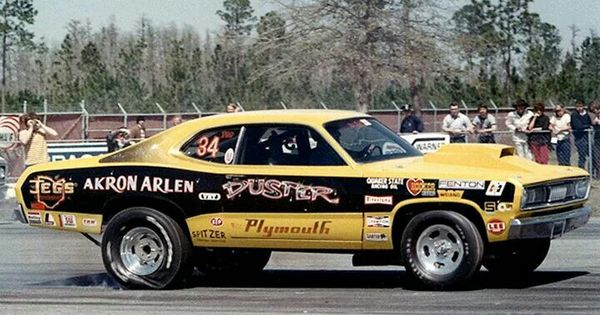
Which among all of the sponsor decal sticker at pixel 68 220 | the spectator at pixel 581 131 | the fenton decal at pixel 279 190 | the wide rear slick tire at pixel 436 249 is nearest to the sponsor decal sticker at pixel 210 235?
the fenton decal at pixel 279 190

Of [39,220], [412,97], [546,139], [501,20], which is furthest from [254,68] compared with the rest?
[39,220]

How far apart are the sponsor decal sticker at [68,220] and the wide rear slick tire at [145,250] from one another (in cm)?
36

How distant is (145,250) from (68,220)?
80 centimetres

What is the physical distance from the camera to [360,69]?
3941cm

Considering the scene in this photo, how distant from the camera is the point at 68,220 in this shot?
11.3 meters

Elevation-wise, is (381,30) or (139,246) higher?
(381,30)

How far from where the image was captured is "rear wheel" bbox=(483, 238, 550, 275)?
36.2 ft

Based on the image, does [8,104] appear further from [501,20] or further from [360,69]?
[501,20]

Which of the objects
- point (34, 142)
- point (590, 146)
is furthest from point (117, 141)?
point (590, 146)

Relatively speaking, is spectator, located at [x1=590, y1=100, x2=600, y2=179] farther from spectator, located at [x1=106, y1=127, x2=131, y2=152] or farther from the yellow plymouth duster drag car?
the yellow plymouth duster drag car

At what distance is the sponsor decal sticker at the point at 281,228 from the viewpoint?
10.5 metres

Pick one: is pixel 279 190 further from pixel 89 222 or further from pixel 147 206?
pixel 89 222

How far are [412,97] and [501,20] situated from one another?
1299 centimetres

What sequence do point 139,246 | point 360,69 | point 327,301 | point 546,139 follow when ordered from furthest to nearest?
point 360,69, point 546,139, point 139,246, point 327,301
